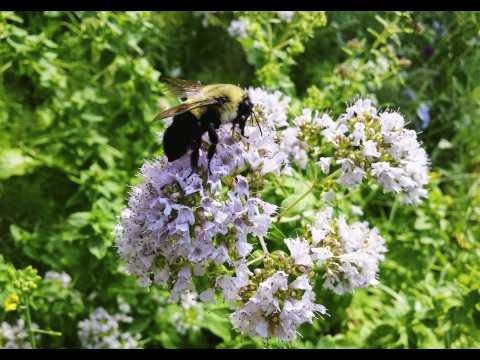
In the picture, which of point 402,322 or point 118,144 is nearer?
point 402,322

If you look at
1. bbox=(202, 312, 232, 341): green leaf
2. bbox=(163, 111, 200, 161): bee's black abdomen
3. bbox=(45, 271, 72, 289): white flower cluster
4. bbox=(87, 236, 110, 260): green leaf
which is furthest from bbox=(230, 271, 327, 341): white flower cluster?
bbox=(45, 271, 72, 289): white flower cluster

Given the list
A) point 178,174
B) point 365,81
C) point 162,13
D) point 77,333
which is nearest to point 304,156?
point 178,174

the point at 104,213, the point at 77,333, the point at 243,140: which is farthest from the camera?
the point at 77,333

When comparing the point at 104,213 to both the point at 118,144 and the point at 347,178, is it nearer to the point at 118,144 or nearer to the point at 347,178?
the point at 118,144

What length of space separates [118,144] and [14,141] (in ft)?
2.37

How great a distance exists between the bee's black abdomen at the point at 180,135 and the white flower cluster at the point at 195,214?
76mm

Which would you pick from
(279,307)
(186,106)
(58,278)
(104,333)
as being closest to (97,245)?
(58,278)

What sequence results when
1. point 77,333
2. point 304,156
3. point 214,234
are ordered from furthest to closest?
1. point 77,333
2. point 304,156
3. point 214,234

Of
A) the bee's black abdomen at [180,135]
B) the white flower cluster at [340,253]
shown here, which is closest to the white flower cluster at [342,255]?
the white flower cluster at [340,253]

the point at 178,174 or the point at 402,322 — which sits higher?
the point at 178,174

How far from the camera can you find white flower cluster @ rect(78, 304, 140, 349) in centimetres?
316

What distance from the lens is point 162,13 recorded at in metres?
5.05

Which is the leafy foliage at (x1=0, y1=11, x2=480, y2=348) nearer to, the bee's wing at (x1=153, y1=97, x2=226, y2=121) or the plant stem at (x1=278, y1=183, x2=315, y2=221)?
the plant stem at (x1=278, y1=183, x2=315, y2=221)

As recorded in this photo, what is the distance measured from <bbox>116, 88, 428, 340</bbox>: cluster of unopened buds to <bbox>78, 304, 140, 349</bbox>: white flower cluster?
1.19 metres
